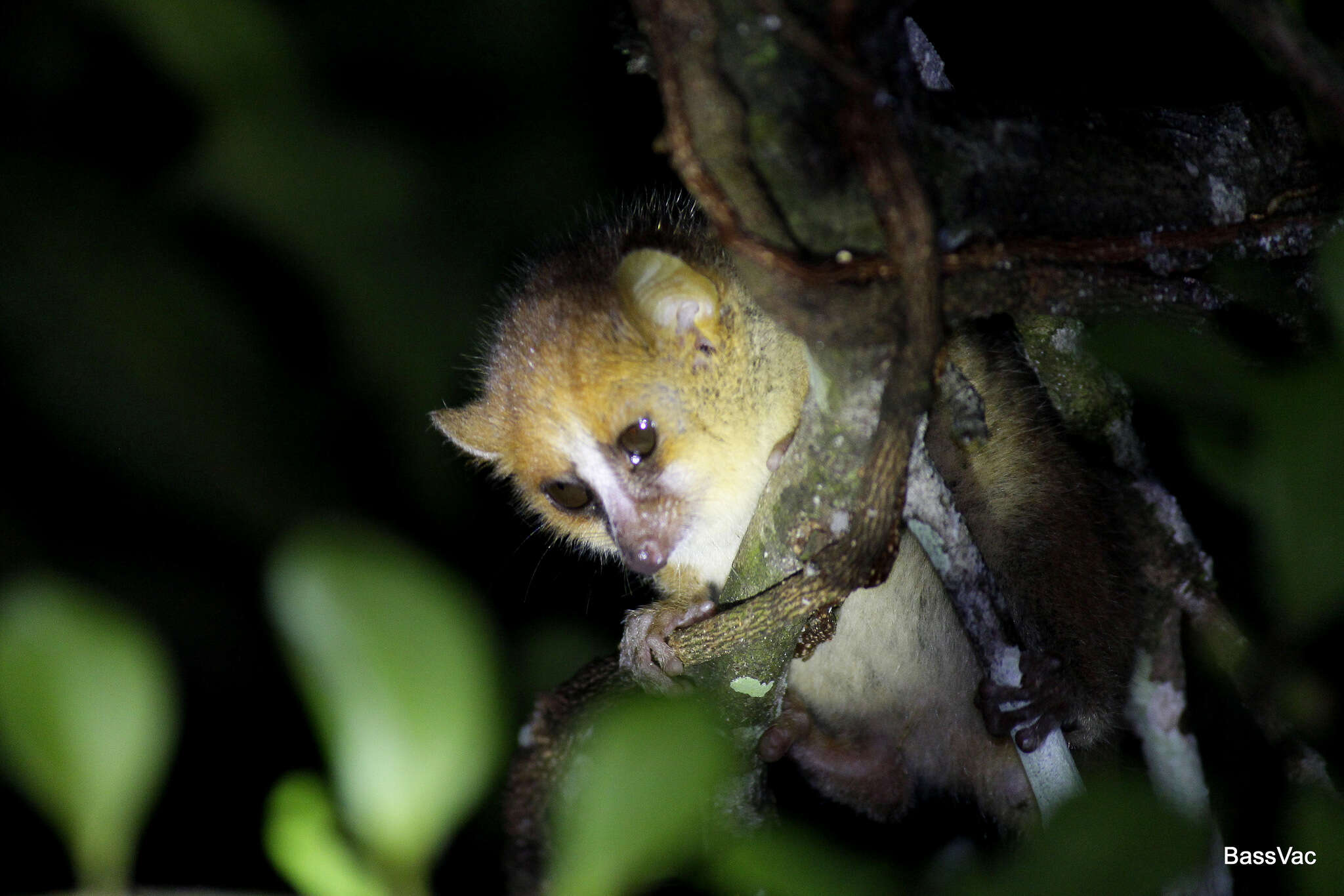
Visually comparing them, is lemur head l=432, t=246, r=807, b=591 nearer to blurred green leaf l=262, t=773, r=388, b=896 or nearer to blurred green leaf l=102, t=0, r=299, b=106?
blurred green leaf l=102, t=0, r=299, b=106

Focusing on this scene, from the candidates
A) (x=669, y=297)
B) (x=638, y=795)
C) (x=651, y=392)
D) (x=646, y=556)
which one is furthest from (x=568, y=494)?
(x=638, y=795)

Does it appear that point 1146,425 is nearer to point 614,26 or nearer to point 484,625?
point 614,26

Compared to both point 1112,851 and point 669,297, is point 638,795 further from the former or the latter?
point 669,297

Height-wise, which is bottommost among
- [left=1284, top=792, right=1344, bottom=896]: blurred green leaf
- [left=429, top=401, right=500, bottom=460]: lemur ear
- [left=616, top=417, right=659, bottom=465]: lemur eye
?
[left=1284, top=792, right=1344, bottom=896]: blurred green leaf

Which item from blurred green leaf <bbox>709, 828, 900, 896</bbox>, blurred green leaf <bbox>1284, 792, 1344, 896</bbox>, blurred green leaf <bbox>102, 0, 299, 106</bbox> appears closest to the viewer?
blurred green leaf <bbox>1284, 792, 1344, 896</bbox>

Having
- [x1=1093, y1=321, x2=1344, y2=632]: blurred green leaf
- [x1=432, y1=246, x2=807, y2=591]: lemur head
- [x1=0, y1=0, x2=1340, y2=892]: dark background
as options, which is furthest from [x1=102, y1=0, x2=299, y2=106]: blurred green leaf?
[x1=1093, y1=321, x2=1344, y2=632]: blurred green leaf

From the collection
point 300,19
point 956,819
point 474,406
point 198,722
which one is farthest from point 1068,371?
A: point 198,722

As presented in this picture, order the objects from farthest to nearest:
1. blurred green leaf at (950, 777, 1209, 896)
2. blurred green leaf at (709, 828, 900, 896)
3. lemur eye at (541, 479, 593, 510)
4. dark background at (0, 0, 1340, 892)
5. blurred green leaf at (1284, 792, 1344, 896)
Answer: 1. lemur eye at (541, 479, 593, 510)
2. dark background at (0, 0, 1340, 892)
3. blurred green leaf at (709, 828, 900, 896)
4. blurred green leaf at (1284, 792, 1344, 896)
5. blurred green leaf at (950, 777, 1209, 896)
